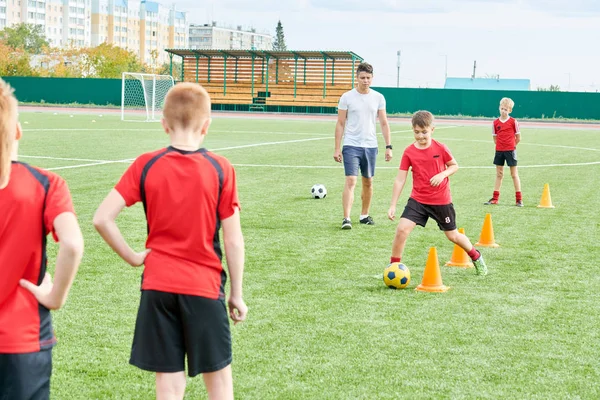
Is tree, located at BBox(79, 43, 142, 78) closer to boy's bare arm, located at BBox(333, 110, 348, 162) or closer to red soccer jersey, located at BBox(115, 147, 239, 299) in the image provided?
boy's bare arm, located at BBox(333, 110, 348, 162)

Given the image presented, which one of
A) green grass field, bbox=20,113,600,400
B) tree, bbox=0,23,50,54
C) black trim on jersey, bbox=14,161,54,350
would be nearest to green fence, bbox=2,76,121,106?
green grass field, bbox=20,113,600,400

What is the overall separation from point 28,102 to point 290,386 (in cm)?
6185

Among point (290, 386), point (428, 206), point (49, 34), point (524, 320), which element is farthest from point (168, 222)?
point (49, 34)

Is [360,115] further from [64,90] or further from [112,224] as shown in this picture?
[64,90]

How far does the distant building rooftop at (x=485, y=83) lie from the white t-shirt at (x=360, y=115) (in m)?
98.9

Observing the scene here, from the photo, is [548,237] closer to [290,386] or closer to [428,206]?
[428,206]

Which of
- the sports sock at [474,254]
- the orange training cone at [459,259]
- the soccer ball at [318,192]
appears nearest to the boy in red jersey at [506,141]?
the soccer ball at [318,192]

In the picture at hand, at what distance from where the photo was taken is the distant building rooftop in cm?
10912

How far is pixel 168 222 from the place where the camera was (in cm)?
366

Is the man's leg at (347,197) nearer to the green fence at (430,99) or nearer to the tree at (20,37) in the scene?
the green fence at (430,99)

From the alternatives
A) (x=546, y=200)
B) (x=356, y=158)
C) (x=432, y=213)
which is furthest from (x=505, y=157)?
(x=432, y=213)

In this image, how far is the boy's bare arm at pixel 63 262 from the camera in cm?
306

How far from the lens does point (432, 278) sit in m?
7.86

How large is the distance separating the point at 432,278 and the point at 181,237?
14.9ft
